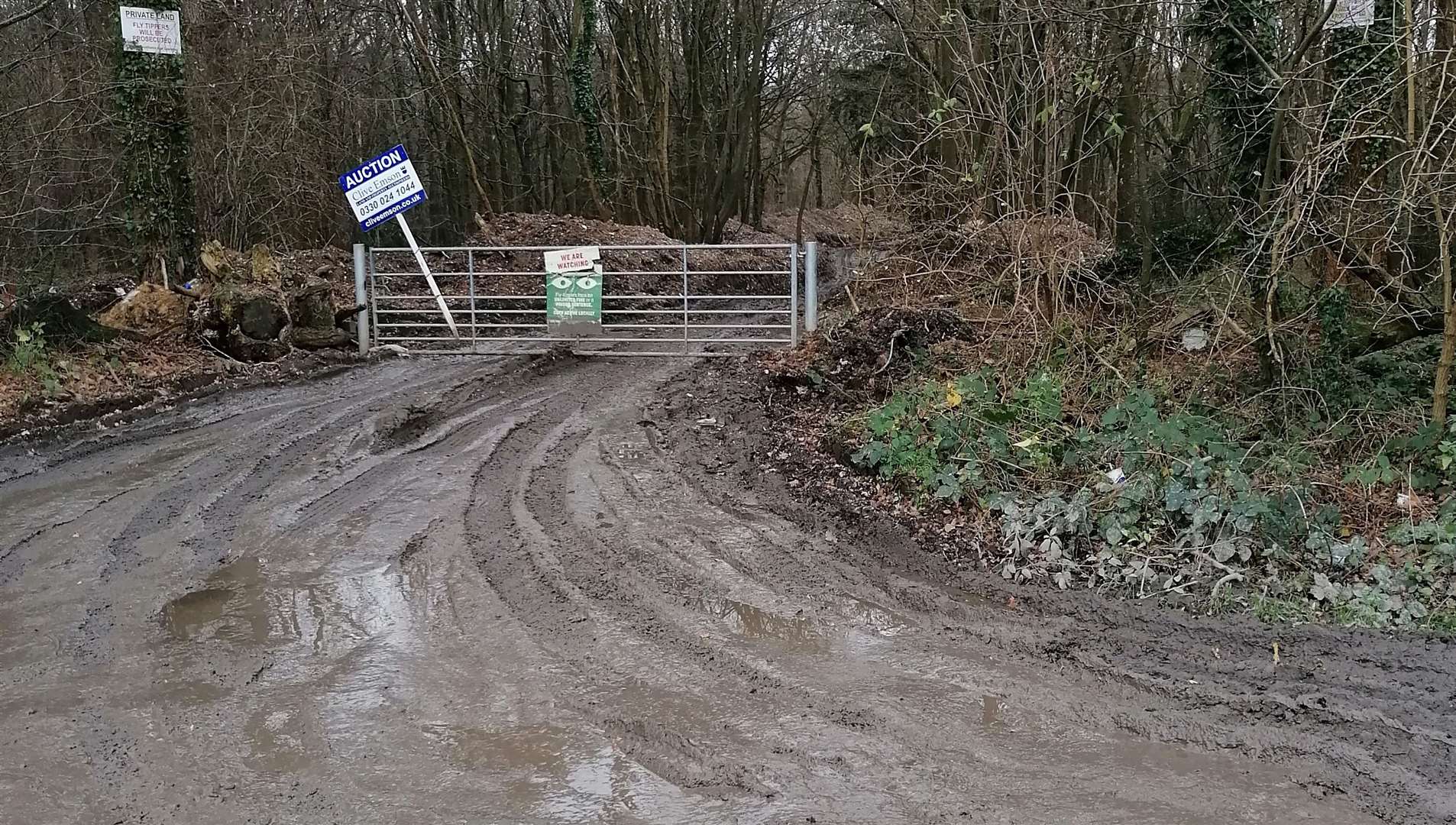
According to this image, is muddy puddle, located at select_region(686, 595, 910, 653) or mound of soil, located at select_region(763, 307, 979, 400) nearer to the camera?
muddy puddle, located at select_region(686, 595, 910, 653)

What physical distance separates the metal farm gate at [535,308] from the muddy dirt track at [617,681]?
5701 mm

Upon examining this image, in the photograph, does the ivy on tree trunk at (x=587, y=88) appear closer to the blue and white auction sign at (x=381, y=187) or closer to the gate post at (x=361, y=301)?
the blue and white auction sign at (x=381, y=187)

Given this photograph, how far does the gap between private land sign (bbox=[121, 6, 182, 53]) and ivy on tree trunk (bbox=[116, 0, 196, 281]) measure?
0.69 feet

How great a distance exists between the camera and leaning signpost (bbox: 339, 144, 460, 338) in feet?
41.1

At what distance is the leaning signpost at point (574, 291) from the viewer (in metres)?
12.6

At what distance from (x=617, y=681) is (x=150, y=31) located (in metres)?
10.2

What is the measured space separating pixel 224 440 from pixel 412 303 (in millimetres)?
5995

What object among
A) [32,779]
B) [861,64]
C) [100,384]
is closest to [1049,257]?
[32,779]

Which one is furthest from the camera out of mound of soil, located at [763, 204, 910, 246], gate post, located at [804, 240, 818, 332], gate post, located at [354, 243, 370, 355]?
gate post, located at [354, 243, 370, 355]

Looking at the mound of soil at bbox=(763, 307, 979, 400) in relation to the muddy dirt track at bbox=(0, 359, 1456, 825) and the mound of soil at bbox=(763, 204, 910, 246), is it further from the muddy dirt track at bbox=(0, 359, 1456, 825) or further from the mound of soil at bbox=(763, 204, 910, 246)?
the muddy dirt track at bbox=(0, 359, 1456, 825)

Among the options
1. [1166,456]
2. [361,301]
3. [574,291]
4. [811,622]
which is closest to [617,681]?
[811,622]

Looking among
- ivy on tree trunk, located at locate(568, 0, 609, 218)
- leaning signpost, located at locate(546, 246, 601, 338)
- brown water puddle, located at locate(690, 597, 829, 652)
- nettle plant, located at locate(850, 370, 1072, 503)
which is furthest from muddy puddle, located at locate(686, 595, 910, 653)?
ivy on tree trunk, located at locate(568, 0, 609, 218)

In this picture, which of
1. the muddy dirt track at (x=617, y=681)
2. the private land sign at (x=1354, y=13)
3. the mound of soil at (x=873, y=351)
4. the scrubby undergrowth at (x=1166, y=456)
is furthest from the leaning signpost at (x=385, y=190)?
the private land sign at (x=1354, y=13)

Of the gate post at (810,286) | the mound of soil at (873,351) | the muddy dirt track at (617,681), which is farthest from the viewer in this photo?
the gate post at (810,286)
